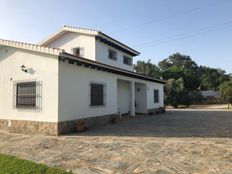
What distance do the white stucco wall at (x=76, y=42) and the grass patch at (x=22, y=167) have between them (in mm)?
10583

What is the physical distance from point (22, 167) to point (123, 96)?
13.0 meters

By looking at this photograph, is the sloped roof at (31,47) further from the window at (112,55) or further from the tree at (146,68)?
the tree at (146,68)

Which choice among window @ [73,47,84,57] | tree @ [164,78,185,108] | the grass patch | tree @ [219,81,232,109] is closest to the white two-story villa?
window @ [73,47,84,57]

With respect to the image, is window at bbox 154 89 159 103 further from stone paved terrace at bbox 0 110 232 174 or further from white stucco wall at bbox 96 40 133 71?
stone paved terrace at bbox 0 110 232 174

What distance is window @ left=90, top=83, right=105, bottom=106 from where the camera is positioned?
476 inches

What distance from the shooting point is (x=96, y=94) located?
489 inches

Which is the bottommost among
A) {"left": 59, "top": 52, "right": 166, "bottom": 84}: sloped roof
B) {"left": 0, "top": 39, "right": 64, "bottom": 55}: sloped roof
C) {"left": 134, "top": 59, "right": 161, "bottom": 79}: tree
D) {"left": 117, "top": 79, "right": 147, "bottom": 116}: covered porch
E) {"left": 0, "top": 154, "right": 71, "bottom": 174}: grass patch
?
{"left": 0, "top": 154, "right": 71, "bottom": 174}: grass patch

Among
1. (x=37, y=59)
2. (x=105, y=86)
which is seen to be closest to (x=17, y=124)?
(x=37, y=59)

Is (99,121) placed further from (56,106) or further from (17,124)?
(17,124)

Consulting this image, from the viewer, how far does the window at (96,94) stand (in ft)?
39.6

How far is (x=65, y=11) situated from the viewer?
625 inches

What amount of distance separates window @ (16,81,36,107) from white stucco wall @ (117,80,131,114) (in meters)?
7.99

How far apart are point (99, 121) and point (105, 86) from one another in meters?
2.23

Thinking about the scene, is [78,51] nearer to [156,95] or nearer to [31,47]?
[31,47]
